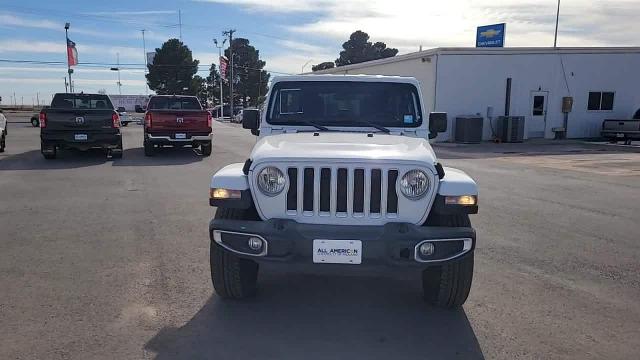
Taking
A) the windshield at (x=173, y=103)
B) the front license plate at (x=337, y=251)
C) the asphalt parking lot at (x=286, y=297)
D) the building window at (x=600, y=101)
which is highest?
the building window at (x=600, y=101)

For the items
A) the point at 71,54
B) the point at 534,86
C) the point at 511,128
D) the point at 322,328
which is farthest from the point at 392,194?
the point at 71,54

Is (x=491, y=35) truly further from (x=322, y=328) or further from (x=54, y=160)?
(x=322, y=328)

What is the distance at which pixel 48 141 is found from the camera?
1482 centimetres

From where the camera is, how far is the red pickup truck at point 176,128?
53.1 feet

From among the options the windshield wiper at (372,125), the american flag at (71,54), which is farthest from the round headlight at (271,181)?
the american flag at (71,54)

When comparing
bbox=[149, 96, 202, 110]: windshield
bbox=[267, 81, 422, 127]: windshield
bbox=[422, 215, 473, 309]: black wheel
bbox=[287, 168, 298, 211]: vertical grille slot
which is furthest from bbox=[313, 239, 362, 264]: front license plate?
bbox=[149, 96, 202, 110]: windshield

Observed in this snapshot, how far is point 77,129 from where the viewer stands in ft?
48.7

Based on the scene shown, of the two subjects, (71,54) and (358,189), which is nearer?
(358,189)

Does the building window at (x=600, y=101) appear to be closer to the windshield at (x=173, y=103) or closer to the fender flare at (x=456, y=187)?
the windshield at (x=173, y=103)

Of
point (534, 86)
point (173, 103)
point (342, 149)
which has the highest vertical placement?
point (534, 86)

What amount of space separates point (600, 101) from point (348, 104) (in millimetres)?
26342

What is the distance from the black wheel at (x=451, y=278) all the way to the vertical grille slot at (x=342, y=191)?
0.67m

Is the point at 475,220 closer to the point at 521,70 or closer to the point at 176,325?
the point at 176,325

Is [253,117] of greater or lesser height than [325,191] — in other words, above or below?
above
